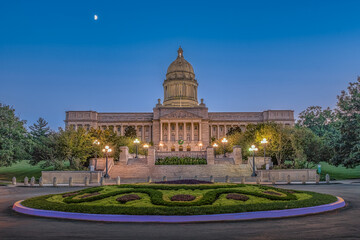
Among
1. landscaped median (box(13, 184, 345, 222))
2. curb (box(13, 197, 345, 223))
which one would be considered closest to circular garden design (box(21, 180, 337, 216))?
landscaped median (box(13, 184, 345, 222))

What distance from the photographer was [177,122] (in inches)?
4028

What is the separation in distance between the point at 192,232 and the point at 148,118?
10067 cm

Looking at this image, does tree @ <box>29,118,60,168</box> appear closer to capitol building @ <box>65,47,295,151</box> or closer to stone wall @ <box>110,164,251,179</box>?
stone wall @ <box>110,164,251,179</box>

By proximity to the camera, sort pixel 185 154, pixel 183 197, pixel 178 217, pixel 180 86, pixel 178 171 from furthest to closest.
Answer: pixel 180 86 < pixel 185 154 < pixel 178 171 < pixel 183 197 < pixel 178 217

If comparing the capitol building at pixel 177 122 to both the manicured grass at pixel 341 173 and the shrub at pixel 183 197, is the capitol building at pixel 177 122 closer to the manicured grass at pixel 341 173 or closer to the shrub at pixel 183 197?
the manicured grass at pixel 341 173

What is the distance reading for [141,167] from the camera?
43.2 meters

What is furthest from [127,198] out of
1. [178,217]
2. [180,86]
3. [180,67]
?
[180,67]

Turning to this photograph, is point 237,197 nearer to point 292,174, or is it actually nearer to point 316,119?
point 292,174

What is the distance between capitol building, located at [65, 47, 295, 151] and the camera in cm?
10188

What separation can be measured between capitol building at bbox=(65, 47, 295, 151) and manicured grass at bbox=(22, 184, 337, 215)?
79.3m

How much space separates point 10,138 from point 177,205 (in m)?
36.3

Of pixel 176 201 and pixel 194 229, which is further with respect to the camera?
pixel 176 201

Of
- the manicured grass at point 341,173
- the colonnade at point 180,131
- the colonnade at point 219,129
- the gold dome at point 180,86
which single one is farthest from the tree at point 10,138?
the gold dome at point 180,86

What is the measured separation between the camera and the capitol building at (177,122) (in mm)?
101875
